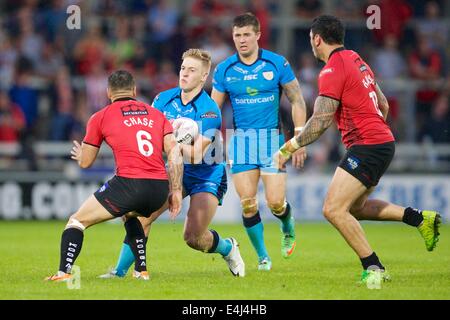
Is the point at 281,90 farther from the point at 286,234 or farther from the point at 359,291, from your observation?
the point at 359,291

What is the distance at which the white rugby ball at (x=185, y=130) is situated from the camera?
10062 mm

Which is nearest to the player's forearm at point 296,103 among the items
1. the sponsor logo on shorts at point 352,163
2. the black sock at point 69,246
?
the sponsor logo on shorts at point 352,163

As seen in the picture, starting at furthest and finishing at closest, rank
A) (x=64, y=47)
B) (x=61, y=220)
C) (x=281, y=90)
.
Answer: (x=64, y=47)
(x=61, y=220)
(x=281, y=90)

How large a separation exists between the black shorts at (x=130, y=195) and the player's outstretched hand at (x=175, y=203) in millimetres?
91

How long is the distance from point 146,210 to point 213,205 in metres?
1.04

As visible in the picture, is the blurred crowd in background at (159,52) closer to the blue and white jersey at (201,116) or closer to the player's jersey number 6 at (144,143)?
the blue and white jersey at (201,116)

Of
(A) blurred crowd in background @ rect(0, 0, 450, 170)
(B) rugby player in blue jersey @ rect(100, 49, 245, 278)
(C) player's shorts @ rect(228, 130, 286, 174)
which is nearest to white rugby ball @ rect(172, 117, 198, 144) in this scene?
(B) rugby player in blue jersey @ rect(100, 49, 245, 278)

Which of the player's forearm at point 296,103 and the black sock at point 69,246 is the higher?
the player's forearm at point 296,103

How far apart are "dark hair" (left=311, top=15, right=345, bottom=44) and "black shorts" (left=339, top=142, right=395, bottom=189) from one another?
1089 millimetres

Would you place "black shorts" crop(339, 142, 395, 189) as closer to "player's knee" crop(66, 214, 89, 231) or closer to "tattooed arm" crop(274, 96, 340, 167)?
"tattooed arm" crop(274, 96, 340, 167)

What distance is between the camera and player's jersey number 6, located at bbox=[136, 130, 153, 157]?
9297 millimetres

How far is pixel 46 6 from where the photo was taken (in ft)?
71.5

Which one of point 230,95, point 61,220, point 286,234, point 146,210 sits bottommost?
point 61,220

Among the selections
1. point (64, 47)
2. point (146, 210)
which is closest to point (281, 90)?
point (146, 210)
